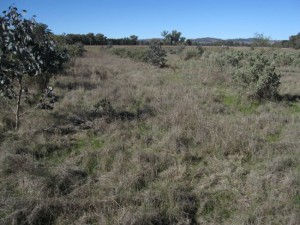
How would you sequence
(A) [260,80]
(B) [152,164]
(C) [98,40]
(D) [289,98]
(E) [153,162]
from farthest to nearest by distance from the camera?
(C) [98,40]
(D) [289,98]
(A) [260,80]
(E) [153,162]
(B) [152,164]

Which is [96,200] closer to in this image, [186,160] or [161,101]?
[186,160]

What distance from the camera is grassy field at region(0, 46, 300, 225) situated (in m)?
3.62

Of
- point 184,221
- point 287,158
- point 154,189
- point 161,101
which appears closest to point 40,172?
point 154,189

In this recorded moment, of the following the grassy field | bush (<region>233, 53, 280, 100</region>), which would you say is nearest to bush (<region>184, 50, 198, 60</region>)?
bush (<region>233, 53, 280, 100</region>)

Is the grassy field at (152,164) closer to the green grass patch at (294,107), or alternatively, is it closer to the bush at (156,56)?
the green grass patch at (294,107)

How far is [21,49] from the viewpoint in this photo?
18.9 ft

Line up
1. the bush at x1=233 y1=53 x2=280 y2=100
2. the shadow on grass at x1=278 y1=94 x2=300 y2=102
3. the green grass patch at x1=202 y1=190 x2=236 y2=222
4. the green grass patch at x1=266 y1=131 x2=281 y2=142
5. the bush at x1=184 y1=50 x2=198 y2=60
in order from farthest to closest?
the bush at x1=184 y1=50 x2=198 y2=60, the shadow on grass at x1=278 y1=94 x2=300 y2=102, the bush at x1=233 y1=53 x2=280 y2=100, the green grass patch at x1=266 y1=131 x2=281 y2=142, the green grass patch at x1=202 y1=190 x2=236 y2=222

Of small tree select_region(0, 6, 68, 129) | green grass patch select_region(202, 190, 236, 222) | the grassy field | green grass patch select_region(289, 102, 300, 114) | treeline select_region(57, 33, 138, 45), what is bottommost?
green grass patch select_region(202, 190, 236, 222)

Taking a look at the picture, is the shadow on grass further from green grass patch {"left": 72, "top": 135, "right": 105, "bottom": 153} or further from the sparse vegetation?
green grass patch {"left": 72, "top": 135, "right": 105, "bottom": 153}

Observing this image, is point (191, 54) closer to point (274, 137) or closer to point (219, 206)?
→ point (274, 137)

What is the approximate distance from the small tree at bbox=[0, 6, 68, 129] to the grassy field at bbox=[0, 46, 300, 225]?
4.18 feet

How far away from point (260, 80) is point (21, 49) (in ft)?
24.3

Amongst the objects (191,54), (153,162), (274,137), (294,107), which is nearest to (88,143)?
(153,162)

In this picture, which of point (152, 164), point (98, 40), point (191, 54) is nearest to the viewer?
point (152, 164)
